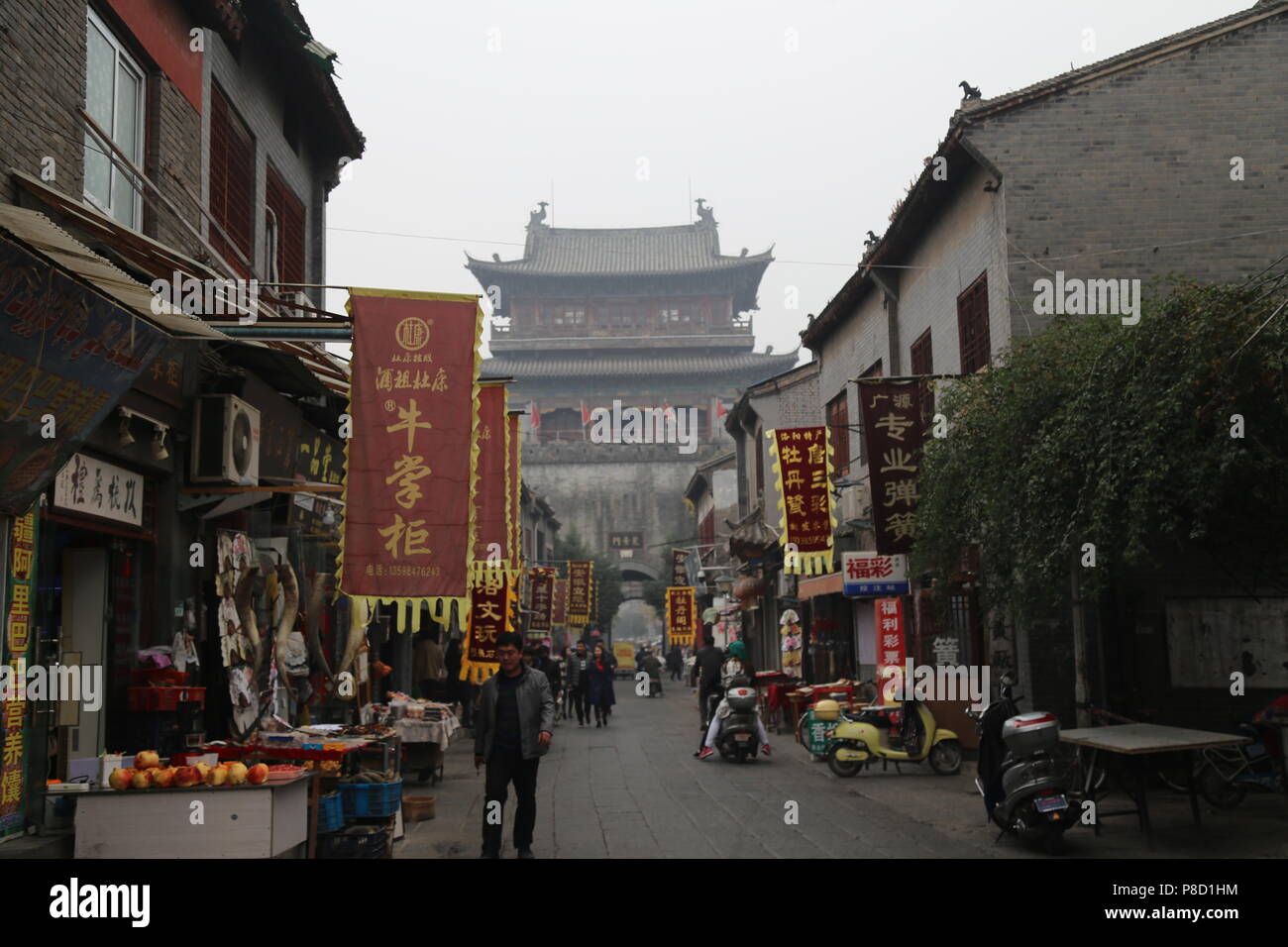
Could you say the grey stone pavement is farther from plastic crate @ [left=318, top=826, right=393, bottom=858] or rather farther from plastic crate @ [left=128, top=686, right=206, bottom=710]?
plastic crate @ [left=128, top=686, right=206, bottom=710]

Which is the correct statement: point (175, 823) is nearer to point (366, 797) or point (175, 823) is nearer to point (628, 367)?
point (366, 797)

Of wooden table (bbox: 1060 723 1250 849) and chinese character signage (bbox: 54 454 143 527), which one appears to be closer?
chinese character signage (bbox: 54 454 143 527)

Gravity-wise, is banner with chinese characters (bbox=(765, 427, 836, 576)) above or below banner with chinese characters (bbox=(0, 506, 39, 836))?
above

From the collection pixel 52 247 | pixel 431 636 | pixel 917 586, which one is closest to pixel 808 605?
pixel 917 586

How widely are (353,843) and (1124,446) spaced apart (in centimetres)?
604

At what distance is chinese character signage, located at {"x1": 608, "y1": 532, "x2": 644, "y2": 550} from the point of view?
188ft

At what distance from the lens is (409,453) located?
8.88m

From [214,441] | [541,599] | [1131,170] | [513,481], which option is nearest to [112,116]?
[214,441]

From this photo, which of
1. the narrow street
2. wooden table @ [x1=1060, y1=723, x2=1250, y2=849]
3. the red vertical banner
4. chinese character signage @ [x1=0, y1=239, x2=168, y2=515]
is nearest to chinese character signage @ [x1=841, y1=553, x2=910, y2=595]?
the red vertical banner

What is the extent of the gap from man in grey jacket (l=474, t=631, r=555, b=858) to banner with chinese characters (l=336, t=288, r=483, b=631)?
0.64 meters

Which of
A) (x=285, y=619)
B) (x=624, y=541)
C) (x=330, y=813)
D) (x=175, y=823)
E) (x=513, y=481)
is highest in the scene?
(x=624, y=541)

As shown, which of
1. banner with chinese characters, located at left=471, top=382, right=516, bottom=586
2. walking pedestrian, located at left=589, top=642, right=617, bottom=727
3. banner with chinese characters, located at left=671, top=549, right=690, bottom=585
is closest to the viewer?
banner with chinese characters, located at left=471, top=382, right=516, bottom=586

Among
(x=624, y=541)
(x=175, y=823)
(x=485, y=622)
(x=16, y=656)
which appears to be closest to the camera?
(x=175, y=823)
